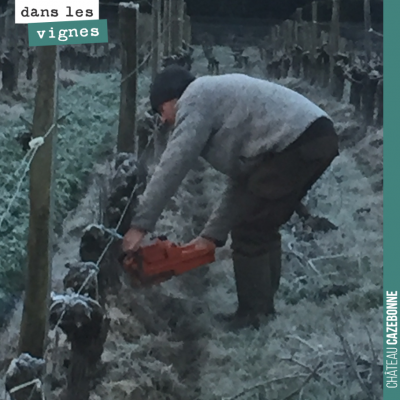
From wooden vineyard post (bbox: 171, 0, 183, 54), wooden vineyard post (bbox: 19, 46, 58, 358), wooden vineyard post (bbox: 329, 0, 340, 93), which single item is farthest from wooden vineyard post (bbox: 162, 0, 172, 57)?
wooden vineyard post (bbox: 329, 0, 340, 93)

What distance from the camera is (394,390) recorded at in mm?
1305

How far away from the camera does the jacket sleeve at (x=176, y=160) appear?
49.9 inches

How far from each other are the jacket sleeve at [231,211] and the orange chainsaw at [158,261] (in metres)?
0.05

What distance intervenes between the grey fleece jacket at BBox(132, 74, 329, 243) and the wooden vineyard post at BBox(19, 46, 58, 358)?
8.2 inches

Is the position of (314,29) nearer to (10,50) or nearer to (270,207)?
(270,207)

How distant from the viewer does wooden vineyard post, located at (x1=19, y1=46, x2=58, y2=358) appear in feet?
3.63


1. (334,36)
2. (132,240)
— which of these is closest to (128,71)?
(132,240)

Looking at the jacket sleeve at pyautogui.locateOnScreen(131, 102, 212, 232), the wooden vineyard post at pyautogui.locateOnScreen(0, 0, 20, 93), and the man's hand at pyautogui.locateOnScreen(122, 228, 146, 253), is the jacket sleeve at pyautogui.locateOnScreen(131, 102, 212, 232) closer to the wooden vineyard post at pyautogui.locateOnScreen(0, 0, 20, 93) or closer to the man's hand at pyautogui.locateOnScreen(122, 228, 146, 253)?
the man's hand at pyautogui.locateOnScreen(122, 228, 146, 253)

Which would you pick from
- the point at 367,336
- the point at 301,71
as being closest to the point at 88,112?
the point at 301,71

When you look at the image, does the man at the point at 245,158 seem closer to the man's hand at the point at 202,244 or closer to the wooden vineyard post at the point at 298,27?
the man's hand at the point at 202,244

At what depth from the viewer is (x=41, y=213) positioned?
3.70 ft

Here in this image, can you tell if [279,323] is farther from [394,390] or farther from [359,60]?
[359,60]

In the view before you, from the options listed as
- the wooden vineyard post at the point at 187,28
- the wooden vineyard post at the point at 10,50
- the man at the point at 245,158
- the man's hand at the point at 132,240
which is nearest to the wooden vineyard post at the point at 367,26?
the man at the point at 245,158

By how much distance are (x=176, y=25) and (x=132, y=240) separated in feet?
1.59
